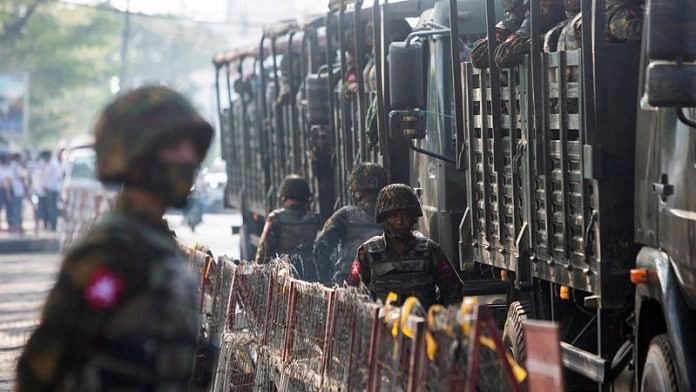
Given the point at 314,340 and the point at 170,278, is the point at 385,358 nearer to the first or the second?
the point at 314,340

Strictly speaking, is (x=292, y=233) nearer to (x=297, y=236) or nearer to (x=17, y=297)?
(x=297, y=236)

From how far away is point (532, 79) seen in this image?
8906mm

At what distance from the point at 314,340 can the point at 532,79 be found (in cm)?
188

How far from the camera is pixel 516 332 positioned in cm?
980

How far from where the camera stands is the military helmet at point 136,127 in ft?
13.5

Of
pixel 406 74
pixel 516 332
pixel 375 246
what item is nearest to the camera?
pixel 375 246

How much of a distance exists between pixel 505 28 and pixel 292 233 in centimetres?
399

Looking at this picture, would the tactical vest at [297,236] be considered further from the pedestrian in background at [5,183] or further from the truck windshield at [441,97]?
the pedestrian in background at [5,183]

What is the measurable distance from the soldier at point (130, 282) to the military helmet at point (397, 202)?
4719 millimetres

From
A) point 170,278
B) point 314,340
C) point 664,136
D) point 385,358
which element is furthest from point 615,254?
point 170,278

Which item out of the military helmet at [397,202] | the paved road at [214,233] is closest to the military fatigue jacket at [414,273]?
the military helmet at [397,202]

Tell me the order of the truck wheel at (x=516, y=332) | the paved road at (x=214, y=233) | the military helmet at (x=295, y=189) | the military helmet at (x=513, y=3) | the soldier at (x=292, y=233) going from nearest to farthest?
the truck wheel at (x=516, y=332) → the military helmet at (x=513, y=3) → the soldier at (x=292, y=233) → the military helmet at (x=295, y=189) → the paved road at (x=214, y=233)

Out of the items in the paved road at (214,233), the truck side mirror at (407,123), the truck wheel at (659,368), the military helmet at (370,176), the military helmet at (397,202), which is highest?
the truck side mirror at (407,123)

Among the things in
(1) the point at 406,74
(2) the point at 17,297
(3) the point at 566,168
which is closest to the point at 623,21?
(3) the point at 566,168
